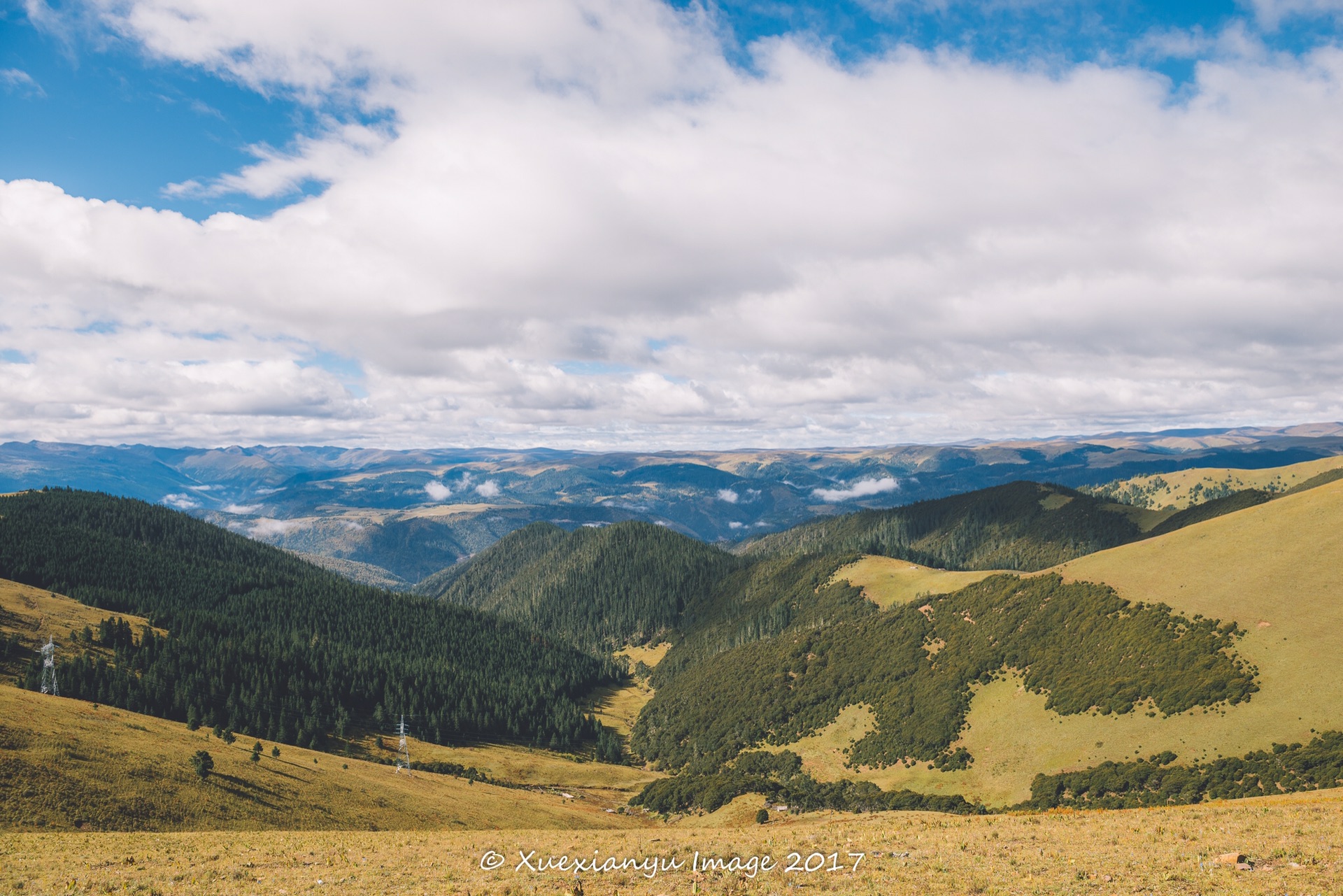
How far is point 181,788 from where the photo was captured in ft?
209

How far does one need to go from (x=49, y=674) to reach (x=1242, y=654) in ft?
704

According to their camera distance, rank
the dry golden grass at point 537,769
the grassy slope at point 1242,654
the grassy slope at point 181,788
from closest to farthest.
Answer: the grassy slope at point 181,788
the grassy slope at point 1242,654
the dry golden grass at point 537,769

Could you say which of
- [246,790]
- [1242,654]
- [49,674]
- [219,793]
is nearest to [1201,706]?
[1242,654]

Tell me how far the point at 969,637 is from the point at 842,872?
477 ft

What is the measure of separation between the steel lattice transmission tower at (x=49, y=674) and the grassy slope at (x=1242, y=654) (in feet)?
479

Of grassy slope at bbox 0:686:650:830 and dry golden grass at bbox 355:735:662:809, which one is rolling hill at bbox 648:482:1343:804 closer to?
dry golden grass at bbox 355:735:662:809

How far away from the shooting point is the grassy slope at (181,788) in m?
54.4

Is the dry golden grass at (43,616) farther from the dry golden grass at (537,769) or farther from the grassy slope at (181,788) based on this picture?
the grassy slope at (181,788)

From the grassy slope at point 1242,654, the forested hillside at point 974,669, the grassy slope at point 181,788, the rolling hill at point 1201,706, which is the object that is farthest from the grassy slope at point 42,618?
the grassy slope at point 1242,654

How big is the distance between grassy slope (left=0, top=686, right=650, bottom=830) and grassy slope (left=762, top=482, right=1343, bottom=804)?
217 ft

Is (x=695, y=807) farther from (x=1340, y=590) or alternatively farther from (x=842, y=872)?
(x=1340, y=590)

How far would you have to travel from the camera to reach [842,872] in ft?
106

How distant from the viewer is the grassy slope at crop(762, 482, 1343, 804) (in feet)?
283

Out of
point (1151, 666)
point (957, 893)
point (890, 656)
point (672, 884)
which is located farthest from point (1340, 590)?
point (672, 884)
